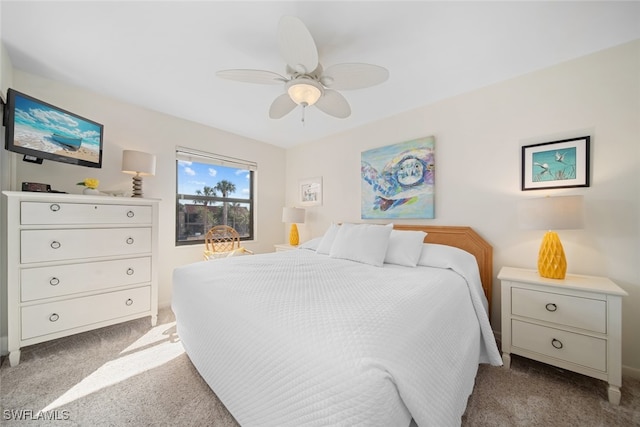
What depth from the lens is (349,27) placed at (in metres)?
1.56

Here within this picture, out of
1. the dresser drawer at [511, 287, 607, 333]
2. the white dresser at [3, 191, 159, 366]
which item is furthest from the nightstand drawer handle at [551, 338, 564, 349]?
the white dresser at [3, 191, 159, 366]

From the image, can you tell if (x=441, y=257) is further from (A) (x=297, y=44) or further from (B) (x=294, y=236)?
(B) (x=294, y=236)

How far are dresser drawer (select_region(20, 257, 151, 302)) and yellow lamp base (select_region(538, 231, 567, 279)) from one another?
3406 mm

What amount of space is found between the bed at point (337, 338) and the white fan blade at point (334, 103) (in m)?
1.31

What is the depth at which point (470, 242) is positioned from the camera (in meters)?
2.29

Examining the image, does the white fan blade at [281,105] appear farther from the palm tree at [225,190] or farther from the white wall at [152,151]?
the palm tree at [225,190]

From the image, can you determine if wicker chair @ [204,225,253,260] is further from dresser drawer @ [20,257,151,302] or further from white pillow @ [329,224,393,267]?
white pillow @ [329,224,393,267]

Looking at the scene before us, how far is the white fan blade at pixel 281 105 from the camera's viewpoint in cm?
188

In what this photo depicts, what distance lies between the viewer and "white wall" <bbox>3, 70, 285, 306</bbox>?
220 centimetres

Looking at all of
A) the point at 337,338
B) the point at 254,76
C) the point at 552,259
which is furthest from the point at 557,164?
the point at 254,76

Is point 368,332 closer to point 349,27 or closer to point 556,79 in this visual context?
point 349,27

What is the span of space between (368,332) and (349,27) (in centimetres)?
180

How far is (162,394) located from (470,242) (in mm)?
2702

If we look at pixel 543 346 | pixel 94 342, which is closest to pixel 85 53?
pixel 94 342
